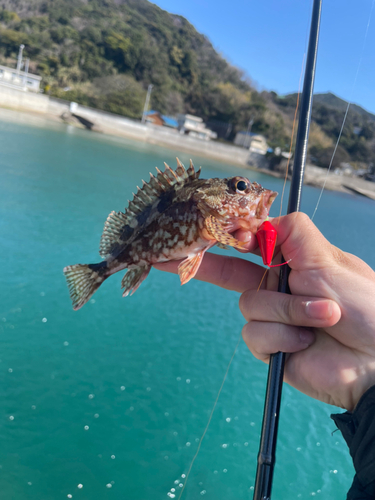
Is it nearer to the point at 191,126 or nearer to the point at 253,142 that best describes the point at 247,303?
the point at 191,126

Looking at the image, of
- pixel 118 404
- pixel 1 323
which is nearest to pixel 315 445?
pixel 118 404

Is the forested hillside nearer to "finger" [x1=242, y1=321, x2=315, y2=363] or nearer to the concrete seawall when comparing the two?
the concrete seawall

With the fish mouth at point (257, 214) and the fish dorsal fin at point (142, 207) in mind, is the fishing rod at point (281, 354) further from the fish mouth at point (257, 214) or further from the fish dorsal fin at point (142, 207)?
the fish dorsal fin at point (142, 207)

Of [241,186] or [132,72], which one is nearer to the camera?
[241,186]

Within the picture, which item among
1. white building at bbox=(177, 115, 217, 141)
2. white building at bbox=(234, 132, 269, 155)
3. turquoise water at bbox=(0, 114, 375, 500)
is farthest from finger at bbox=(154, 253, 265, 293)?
white building at bbox=(234, 132, 269, 155)

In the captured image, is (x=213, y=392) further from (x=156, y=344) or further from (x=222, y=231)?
(x=222, y=231)

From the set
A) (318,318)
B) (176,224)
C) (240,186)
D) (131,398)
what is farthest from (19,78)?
(318,318)
